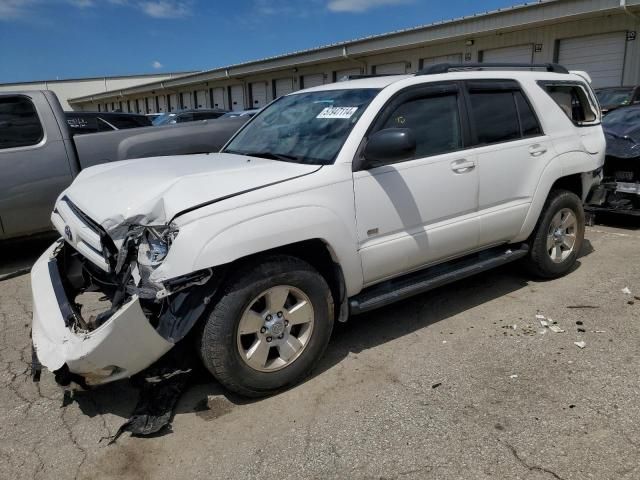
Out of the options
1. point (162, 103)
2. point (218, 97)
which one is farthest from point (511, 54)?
point (162, 103)

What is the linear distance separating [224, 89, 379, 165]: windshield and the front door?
233mm

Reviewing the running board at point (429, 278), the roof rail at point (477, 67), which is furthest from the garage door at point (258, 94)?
the running board at point (429, 278)

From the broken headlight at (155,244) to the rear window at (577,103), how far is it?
395cm

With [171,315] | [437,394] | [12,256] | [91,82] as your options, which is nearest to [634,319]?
[437,394]

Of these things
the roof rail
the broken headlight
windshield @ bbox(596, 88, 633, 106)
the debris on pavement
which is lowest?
the debris on pavement

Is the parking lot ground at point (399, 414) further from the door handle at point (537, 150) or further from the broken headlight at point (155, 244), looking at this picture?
the door handle at point (537, 150)

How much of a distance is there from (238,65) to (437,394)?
29.2 metres

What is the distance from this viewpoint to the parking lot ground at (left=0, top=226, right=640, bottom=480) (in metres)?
2.61

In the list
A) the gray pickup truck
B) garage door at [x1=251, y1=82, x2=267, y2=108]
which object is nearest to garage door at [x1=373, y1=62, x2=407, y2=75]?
garage door at [x1=251, y1=82, x2=267, y2=108]

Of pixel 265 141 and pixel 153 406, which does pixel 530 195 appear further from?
pixel 153 406

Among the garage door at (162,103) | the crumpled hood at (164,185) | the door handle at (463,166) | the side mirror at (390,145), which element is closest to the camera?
the crumpled hood at (164,185)

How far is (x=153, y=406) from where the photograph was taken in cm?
306

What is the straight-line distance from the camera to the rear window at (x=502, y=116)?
163 inches

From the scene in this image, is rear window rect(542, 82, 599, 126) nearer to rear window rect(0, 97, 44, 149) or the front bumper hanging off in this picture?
the front bumper hanging off
